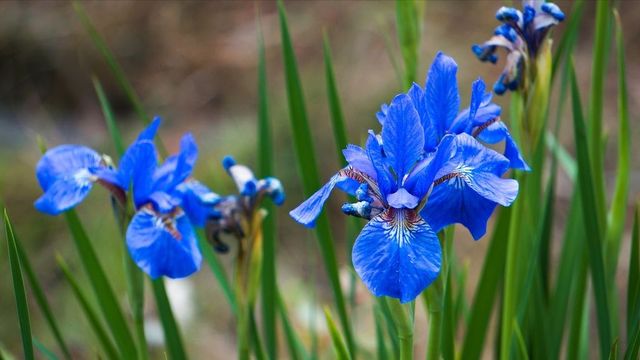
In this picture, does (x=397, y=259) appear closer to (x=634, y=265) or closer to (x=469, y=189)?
(x=469, y=189)

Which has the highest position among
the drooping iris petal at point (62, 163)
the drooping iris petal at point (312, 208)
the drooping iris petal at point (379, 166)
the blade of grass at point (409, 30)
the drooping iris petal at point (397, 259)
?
the blade of grass at point (409, 30)

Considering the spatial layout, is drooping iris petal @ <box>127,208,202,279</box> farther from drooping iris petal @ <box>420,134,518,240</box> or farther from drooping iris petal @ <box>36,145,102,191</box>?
drooping iris petal @ <box>420,134,518,240</box>

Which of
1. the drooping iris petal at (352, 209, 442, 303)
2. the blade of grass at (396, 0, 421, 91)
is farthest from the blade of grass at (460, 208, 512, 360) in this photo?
the drooping iris petal at (352, 209, 442, 303)

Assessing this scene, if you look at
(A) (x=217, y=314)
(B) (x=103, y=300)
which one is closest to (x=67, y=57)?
(A) (x=217, y=314)

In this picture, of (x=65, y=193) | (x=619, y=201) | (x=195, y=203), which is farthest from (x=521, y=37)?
(x=65, y=193)

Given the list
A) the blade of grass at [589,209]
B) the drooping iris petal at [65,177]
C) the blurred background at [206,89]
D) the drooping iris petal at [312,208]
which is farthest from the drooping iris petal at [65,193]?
the blurred background at [206,89]

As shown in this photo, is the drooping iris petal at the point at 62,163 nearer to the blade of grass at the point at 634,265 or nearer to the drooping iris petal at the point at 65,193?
the drooping iris petal at the point at 65,193

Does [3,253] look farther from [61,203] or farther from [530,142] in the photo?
[530,142]
